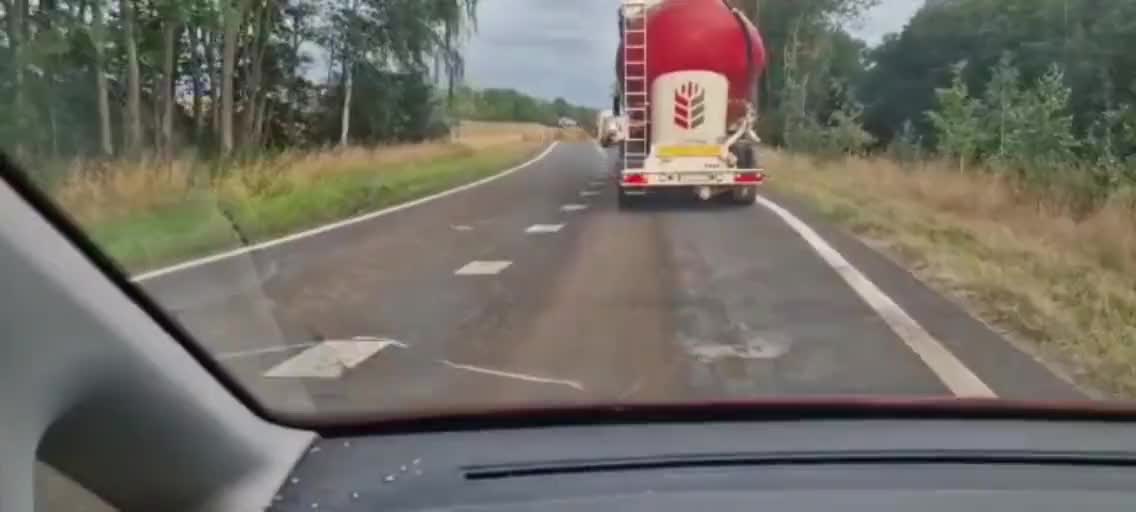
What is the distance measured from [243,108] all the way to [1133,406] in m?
2.56

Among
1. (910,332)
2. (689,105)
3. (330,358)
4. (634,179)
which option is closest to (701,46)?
(634,179)

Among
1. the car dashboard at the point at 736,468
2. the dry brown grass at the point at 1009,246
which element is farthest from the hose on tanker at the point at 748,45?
the car dashboard at the point at 736,468

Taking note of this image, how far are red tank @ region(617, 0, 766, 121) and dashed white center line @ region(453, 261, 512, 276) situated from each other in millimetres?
1419

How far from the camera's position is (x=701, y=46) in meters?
12.6

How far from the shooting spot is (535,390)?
5.85 metres

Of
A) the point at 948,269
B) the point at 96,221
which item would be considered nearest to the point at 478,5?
the point at 96,221

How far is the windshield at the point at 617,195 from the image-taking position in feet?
13.2

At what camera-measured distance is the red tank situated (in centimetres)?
1047

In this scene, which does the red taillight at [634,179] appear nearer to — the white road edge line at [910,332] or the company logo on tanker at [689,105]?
the company logo on tanker at [689,105]

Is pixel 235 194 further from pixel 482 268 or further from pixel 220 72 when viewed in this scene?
pixel 482 268

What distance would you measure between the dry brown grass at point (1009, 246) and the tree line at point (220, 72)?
3.25m

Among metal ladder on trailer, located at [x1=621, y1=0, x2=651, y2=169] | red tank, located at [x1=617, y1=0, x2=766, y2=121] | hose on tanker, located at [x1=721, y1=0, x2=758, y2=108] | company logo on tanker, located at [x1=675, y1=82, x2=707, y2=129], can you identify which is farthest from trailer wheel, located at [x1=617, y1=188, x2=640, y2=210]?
company logo on tanker, located at [x1=675, y1=82, x2=707, y2=129]

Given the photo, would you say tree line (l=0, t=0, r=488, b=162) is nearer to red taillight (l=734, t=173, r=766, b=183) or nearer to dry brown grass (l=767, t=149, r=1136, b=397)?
dry brown grass (l=767, t=149, r=1136, b=397)

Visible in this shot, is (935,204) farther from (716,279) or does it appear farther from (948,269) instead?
(716,279)
